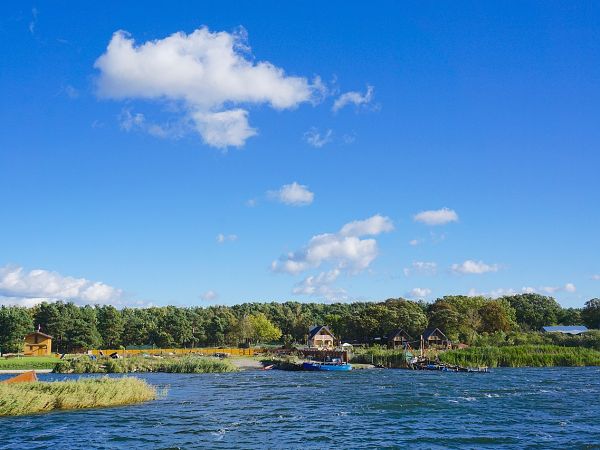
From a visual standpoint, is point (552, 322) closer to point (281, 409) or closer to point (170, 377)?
point (170, 377)

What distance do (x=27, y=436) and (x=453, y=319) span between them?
111487 millimetres

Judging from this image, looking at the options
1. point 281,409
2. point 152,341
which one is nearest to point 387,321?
point 152,341

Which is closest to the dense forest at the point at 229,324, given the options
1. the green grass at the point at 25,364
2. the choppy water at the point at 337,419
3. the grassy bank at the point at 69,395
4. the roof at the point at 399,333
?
the roof at the point at 399,333

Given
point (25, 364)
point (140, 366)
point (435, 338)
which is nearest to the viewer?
point (25, 364)

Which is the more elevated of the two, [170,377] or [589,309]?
[589,309]

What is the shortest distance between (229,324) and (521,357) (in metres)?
75.8

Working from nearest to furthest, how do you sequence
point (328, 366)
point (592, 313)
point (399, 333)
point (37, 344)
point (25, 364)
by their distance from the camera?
point (25, 364), point (328, 366), point (37, 344), point (399, 333), point (592, 313)

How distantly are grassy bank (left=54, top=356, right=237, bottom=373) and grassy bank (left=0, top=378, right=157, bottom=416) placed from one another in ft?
126

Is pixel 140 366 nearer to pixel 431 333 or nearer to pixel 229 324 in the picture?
pixel 229 324

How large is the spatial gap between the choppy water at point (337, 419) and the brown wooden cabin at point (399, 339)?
2497 inches

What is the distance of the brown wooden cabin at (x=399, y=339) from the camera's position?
132 meters

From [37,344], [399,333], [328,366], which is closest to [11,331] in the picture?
[37,344]

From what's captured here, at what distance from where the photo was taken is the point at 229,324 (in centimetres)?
15075

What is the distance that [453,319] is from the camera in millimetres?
133500
